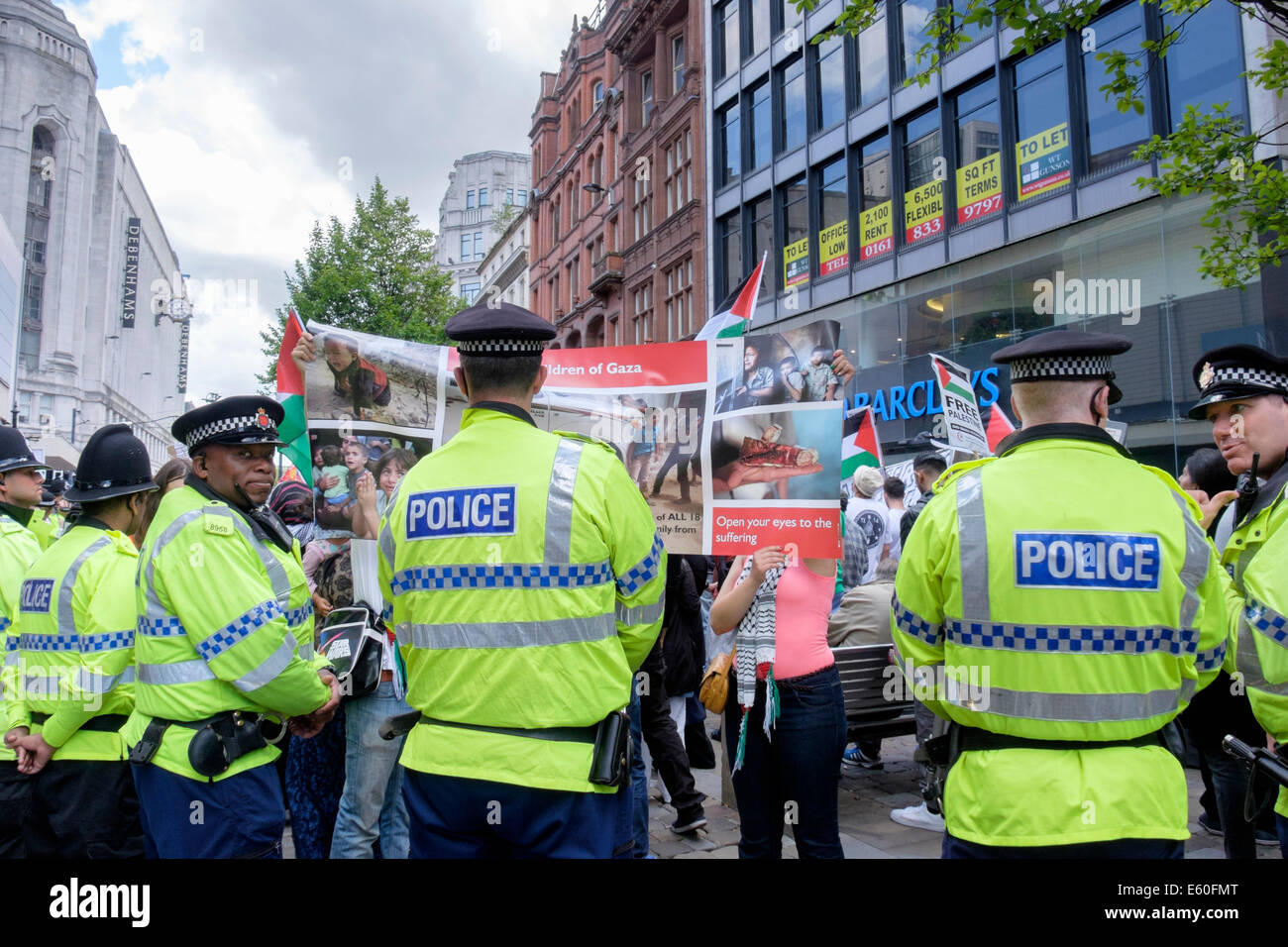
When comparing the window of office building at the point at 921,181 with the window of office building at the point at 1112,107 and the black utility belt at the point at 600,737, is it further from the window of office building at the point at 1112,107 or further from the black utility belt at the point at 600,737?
the black utility belt at the point at 600,737

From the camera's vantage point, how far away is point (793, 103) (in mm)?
21922

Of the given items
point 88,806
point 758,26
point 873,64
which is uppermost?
point 758,26

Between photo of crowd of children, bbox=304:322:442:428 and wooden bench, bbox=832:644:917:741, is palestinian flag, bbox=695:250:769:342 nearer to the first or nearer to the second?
photo of crowd of children, bbox=304:322:442:428

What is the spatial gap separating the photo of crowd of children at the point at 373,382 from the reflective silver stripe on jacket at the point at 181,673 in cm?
131

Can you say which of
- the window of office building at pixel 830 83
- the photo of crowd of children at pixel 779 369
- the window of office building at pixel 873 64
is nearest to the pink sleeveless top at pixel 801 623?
the photo of crowd of children at pixel 779 369

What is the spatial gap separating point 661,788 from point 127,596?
4022 millimetres

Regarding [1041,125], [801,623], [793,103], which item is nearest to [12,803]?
[801,623]

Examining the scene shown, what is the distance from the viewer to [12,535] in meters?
4.32

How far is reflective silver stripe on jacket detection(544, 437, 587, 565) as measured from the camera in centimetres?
240

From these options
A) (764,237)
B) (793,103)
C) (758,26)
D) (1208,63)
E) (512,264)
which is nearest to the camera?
(1208,63)

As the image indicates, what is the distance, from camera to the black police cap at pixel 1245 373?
3000 millimetres

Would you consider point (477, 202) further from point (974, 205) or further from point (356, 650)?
point (356, 650)

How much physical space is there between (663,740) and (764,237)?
19.6 metres

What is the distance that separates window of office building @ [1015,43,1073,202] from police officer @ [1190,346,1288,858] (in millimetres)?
13526
